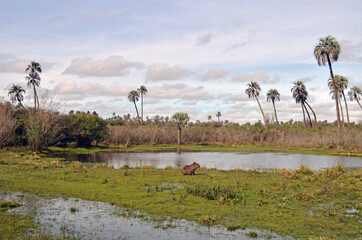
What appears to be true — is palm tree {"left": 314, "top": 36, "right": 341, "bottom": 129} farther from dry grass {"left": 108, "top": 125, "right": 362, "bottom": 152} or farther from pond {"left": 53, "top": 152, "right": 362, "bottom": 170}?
pond {"left": 53, "top": 152, "right": 362, "bottom": 170}

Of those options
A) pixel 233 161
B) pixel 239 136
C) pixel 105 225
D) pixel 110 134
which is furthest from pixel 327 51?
pixel 105 225

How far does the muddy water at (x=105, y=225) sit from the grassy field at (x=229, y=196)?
481 millimetres

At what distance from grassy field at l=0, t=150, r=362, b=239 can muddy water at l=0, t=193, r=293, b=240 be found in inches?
18.9

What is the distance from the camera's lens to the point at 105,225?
29.1ft

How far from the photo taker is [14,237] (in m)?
7.51

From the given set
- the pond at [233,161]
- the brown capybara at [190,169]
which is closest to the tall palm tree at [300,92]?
the pond at [233,161]

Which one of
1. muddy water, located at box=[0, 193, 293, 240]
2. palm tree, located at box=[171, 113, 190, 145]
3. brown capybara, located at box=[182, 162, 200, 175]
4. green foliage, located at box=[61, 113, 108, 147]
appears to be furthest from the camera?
palm tree, located at box=[171, 113, 190, 145]

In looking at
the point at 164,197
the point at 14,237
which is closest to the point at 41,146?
the point at 164,197

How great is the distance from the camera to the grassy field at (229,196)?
8.98 metres

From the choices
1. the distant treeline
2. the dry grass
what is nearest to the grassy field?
the distant treeline

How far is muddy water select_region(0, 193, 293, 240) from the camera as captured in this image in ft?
26.7

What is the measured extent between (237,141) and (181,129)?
1093 cm

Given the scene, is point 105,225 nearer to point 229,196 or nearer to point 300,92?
point 229,196

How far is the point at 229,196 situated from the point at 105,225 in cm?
499
